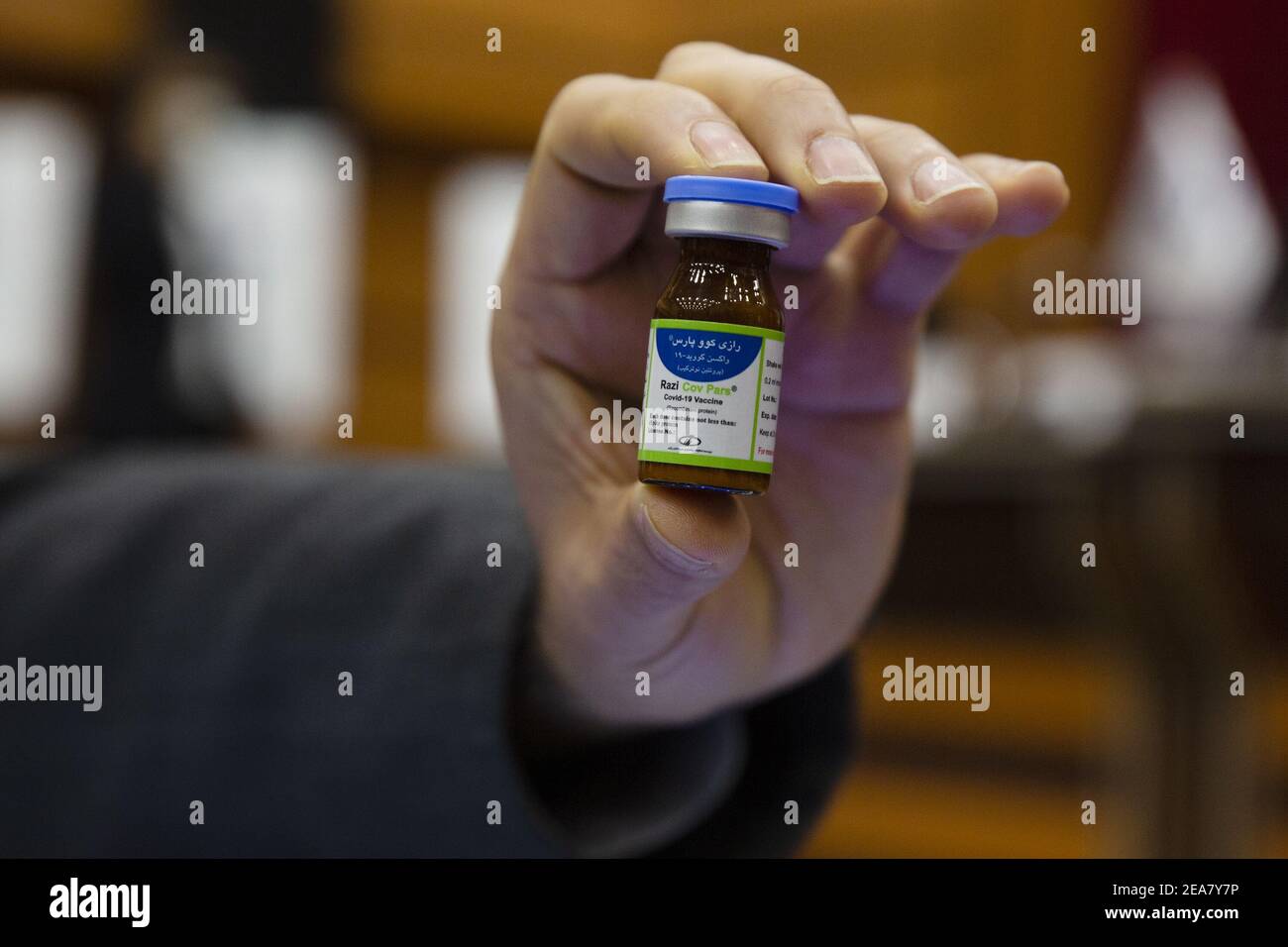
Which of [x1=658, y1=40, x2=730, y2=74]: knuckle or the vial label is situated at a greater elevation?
[x1=658, y1=40, x2=730, y2=74]: knuckle

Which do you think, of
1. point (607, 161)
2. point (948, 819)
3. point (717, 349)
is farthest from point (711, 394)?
point (948, 819)

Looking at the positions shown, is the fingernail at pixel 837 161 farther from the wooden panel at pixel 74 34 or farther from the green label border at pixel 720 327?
the wooden panel at pixel 74 34

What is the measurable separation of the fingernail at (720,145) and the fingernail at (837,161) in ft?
0.07

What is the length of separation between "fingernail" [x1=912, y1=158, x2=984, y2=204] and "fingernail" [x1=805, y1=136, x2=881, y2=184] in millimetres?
22

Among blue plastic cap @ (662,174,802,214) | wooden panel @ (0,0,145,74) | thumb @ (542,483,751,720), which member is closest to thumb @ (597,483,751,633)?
thumb @ (542,483,751,720)

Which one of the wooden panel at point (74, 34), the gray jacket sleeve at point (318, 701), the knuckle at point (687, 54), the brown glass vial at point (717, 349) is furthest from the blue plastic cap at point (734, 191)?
the wooden panel at point (74, 34)

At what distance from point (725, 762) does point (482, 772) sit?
5.0 inches

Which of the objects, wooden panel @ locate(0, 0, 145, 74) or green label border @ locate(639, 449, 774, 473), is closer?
green label border @ locate(639, 449, 774, 473)

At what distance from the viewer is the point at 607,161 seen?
1.91 feet

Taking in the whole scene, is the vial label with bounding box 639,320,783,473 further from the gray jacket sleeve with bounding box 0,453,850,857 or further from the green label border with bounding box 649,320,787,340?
the gray jacket sleeve with bounding box 0,453,850,857

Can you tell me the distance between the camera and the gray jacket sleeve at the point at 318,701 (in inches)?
29.8

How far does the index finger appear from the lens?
0.54 metres

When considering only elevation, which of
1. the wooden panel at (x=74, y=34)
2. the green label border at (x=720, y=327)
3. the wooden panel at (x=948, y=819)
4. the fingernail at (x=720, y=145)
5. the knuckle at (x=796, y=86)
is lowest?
the wooden panel at (x=948, y=819)

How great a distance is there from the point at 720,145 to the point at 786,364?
0.13 meters
